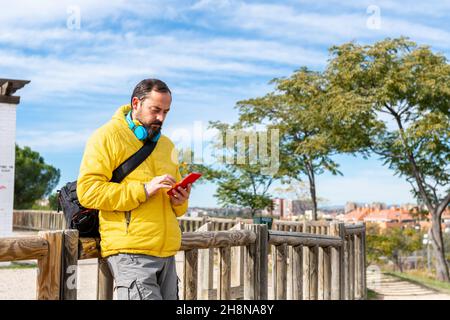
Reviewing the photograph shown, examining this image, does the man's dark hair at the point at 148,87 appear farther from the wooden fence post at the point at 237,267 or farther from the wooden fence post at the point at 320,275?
the wooden fence post at the point at 237,267

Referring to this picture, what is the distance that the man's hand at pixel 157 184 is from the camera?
300 centimetres

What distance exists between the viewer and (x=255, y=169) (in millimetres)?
26047

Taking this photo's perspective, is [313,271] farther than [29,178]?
No

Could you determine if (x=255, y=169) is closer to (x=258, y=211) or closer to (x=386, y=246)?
(x=258, y=211)

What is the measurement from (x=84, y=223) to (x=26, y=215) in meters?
26.8

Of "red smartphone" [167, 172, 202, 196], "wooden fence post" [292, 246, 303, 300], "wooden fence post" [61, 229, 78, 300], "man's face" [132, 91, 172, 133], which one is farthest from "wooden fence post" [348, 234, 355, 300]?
"man's face" [132, 91, 172, 133]

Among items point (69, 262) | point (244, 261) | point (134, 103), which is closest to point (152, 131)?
point (134, 103)

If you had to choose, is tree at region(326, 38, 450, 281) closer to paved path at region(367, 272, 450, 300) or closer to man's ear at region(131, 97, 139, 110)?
paved path at region(367, 272, 450, 300)

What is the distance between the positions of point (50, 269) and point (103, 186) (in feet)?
2.28

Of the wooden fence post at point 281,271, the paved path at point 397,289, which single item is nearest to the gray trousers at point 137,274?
the wooden fence post at point 281,271

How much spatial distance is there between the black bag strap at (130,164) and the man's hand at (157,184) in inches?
5.6

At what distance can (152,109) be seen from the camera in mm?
3117

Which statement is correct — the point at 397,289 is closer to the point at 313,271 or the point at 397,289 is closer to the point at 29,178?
the point at 313,271
